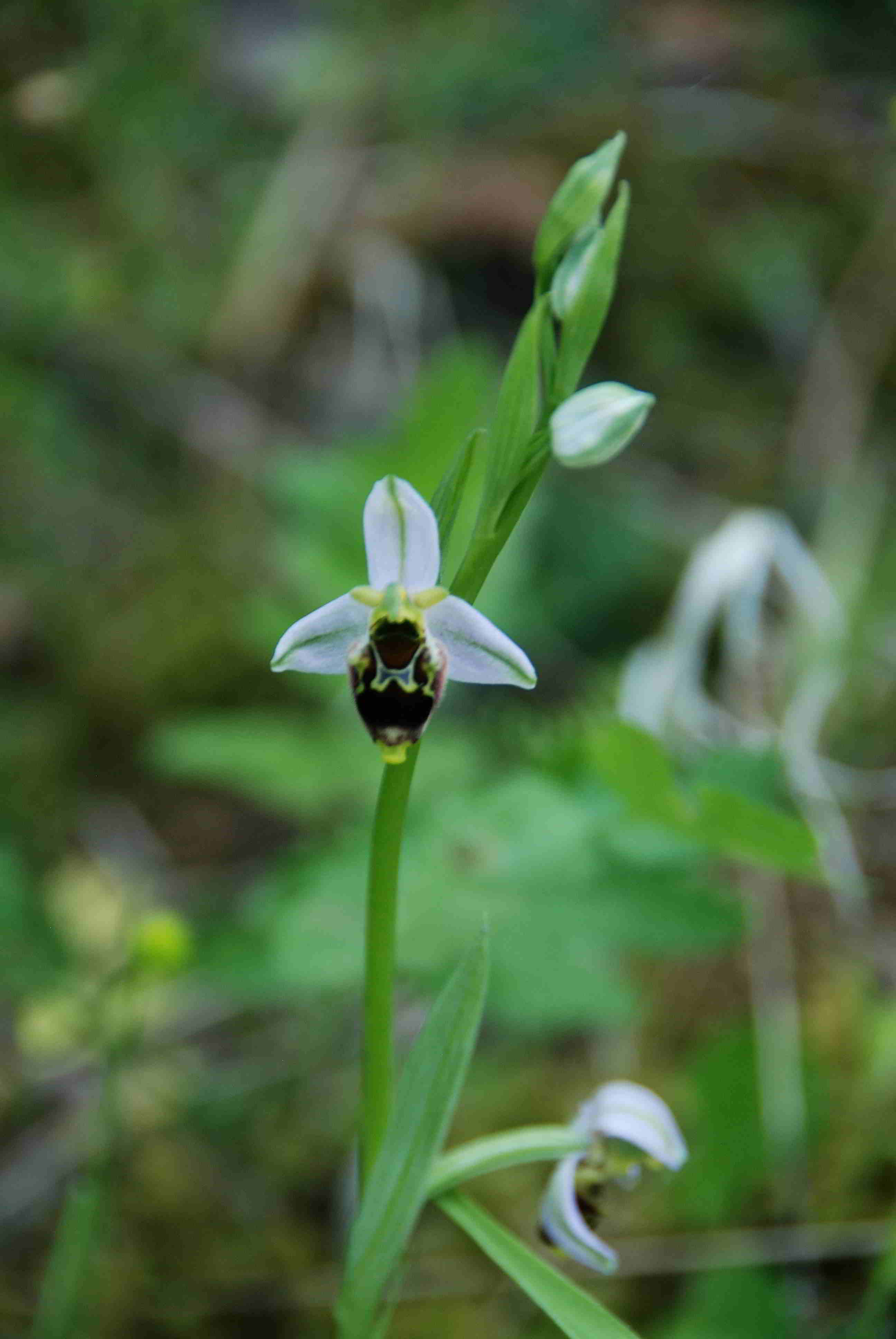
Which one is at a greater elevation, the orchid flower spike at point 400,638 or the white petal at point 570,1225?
the orchid flower spike at point 400,638

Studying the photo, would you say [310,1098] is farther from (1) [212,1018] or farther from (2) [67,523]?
(2) [67,523]

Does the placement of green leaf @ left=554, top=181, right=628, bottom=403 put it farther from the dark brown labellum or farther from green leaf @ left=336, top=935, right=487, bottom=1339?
Answer: green leaf @ left=336, top=935, right=487, bottom=1339

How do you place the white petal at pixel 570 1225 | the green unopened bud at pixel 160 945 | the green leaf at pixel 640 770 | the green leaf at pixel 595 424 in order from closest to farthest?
1. the green leaf at pixel 595 424
2. the white petal at pixel 570 1225
3. the green leaf at pixel 640 770
4. the green unopened bud at pixel 160 945

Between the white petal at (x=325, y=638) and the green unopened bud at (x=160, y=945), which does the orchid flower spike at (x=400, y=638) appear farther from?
the green unopened bud at (x=160, y=945)

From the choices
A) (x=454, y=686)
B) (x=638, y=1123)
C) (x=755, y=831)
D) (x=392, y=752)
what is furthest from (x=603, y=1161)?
(x=454, y=686)

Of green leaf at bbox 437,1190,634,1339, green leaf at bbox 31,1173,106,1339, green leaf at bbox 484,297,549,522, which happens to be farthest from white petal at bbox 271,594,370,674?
green leaf at bbox 31,1173,106,1339

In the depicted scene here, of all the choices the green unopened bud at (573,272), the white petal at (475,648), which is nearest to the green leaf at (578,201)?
the green unopened bud at (573,272)

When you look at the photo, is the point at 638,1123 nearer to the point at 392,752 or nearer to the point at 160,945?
the point at 392,752
